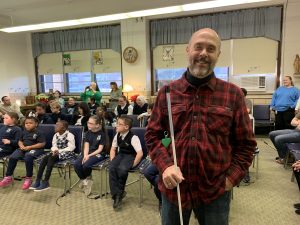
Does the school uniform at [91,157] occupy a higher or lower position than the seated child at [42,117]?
lower

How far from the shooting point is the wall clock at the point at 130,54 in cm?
698

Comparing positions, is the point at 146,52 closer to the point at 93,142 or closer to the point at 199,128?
the point at 93,142

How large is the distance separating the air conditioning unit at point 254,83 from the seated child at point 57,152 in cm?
457

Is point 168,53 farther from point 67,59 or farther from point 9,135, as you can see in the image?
point 9,135

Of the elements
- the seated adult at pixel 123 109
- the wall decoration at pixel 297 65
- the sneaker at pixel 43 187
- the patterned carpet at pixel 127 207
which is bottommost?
the patterned carpet at pixel 127 207

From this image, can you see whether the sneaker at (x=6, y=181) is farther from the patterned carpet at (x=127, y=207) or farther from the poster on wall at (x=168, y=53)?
the poster on wall at (x=168, y=53)

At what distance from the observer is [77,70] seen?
791cm

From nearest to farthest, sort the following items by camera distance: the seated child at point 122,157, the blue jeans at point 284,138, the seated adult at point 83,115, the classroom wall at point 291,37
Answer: the seated child at point 122,157
the blue jeans at point 284,138
the seated adult at point 83,115
the classroom wall at point 291,37

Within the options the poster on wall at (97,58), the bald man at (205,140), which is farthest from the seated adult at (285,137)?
the poster on wall at (97,58)

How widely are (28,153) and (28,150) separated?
0.11 m

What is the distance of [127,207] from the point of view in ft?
9.23

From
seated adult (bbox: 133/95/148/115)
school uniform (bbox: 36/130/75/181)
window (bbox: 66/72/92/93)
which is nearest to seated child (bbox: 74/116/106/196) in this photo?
school uniform (bbox: 36/130/75/181)

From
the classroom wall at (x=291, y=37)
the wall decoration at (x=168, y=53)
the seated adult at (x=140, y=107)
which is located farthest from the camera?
the wall decoration at (x=168, y=53)

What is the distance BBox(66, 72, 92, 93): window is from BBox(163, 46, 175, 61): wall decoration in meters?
2.33
